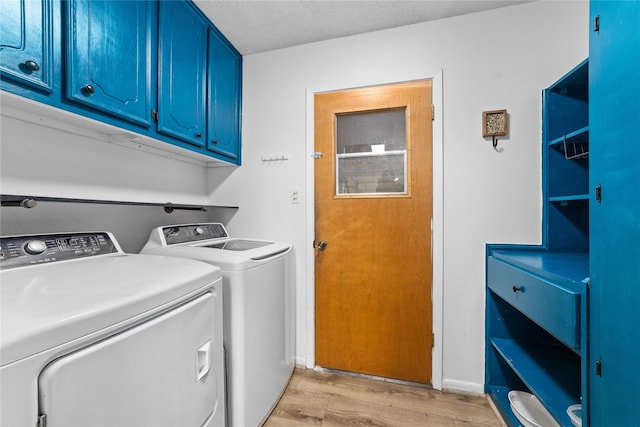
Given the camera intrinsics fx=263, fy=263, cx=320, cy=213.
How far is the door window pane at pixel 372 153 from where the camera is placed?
184cm

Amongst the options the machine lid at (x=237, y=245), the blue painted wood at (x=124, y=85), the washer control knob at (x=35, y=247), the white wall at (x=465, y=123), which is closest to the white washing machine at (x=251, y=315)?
the machine lid at (x=237, y=245)

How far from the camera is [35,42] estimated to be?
36.3 inches

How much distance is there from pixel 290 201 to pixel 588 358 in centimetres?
172

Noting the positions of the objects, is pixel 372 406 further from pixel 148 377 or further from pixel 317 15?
pixel 317 15

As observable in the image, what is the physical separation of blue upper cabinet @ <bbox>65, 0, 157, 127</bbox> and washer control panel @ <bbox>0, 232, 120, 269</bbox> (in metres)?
0.59

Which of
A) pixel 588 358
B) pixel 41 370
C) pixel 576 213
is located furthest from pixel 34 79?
pixel 576 213

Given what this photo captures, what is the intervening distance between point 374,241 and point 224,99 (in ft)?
4.95

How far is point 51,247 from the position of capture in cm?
109

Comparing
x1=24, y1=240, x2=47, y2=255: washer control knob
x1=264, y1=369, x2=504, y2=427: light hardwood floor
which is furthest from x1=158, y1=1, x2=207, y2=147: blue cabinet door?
x1=264, y1=369, x2=504, y2=427: light hardwood floor

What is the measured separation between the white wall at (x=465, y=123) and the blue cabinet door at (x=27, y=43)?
1314mm

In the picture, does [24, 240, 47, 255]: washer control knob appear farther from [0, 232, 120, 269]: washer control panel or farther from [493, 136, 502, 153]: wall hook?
[493, 136, 502, 153]: wall hook

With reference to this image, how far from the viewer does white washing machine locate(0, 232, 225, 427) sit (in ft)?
1.69

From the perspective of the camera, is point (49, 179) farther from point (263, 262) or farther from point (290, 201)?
point (290, 201)

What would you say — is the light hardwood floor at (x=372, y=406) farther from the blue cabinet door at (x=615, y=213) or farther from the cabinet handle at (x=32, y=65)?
the cabinet handle at (x=32, y=65)
